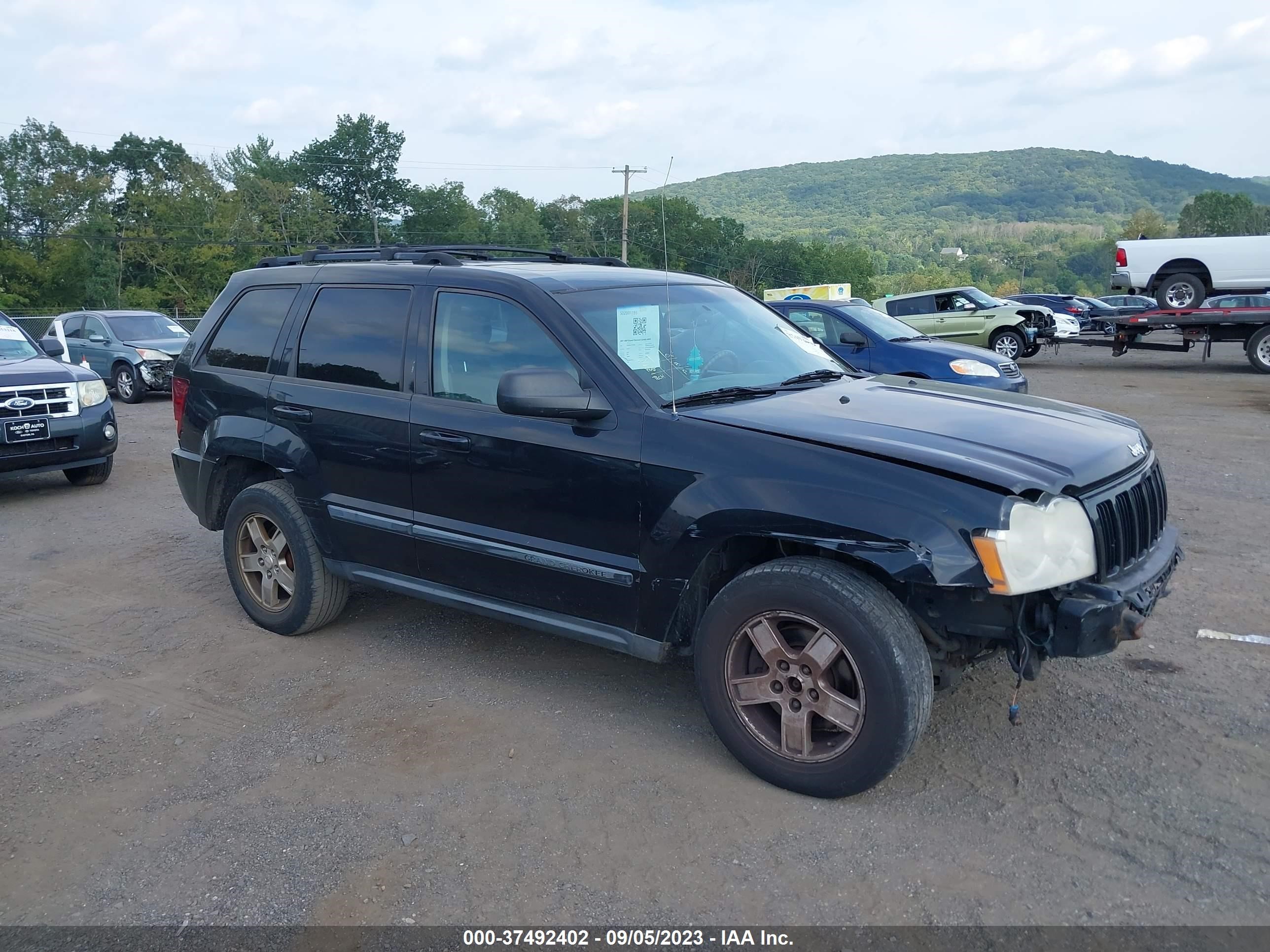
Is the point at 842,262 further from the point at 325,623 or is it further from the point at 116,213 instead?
the point at 325,623

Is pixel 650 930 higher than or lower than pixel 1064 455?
lower

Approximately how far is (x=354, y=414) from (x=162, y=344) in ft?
46.5

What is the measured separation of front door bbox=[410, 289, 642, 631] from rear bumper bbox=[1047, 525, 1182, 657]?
1.52m

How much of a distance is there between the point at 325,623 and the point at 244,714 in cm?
97

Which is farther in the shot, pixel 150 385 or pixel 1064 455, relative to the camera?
pixel 150 385

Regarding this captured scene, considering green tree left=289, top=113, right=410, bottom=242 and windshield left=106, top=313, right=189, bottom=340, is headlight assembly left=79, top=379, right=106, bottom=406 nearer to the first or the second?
windshield left=106, top=313, right=189, bottom=340

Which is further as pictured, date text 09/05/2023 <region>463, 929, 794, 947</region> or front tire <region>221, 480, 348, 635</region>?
front tire <region>221, 480, 348, 635</region>

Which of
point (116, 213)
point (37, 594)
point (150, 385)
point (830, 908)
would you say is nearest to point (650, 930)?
point (830, 908)

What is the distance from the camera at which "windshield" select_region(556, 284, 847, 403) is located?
4.06 meters

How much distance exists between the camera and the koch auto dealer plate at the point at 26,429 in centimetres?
822

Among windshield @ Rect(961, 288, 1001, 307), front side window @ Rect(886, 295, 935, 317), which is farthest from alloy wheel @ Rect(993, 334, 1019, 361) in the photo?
front side window @ Rect(886, 295, 935, 317)

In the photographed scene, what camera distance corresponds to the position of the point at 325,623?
5227 mm

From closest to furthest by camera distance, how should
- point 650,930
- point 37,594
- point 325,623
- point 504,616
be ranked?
point 650,930, point 504,616, point 325,623, point 37,594

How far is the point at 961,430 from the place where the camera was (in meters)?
3.68
